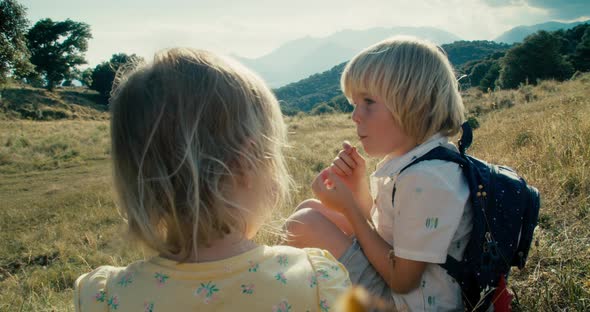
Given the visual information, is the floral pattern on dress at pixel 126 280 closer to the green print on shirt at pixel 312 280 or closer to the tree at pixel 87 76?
the green print on shirt at pixel 312 280

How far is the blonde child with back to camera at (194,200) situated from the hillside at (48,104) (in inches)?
1030

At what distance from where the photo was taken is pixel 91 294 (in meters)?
1.12

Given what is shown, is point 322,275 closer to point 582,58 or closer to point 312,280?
point 312,280

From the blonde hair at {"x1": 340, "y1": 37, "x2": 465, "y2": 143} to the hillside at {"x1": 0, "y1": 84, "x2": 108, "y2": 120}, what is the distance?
26026 millimetres

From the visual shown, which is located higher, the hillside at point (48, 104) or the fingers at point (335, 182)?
the fingers at point (335, 182)

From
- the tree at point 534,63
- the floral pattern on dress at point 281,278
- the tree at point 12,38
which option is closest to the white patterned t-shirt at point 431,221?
the floral pattern on dress at point 281,278

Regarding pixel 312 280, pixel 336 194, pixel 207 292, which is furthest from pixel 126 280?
pixel 336 194

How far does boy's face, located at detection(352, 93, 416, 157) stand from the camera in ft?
6.22

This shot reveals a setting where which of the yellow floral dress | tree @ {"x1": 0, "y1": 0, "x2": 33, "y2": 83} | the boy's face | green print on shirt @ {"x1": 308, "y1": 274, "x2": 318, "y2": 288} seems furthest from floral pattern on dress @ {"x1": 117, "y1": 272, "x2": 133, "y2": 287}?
tree @ {"x1": 0, "y1": 0, "x2": 33, "y2": 83}

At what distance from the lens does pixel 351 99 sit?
6.82ft

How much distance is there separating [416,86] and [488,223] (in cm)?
64

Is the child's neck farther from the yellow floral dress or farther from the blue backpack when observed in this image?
the blue backpack

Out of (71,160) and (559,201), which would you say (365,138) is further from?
(71,160)

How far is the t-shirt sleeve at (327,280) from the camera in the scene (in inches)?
43.9
